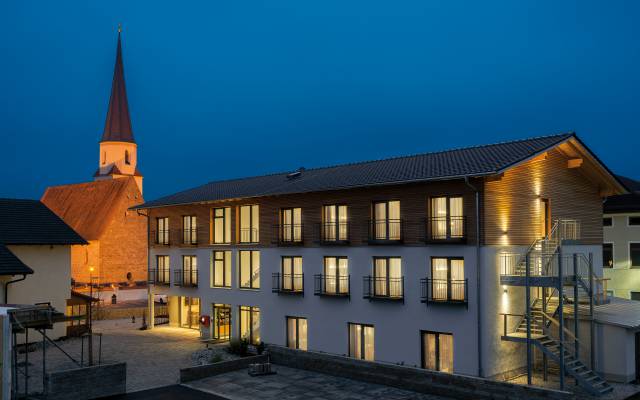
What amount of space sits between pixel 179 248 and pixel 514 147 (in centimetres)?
2183

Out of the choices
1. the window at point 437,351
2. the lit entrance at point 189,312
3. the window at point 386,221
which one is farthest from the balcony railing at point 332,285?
the lit entrance at point 189,312

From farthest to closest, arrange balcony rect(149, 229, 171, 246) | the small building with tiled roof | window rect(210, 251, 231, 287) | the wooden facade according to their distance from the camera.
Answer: the small building with tiled roof → balcony rect(149, 229, 171, 246) → window rect(210, 251, 231, 287) → the wooden facade

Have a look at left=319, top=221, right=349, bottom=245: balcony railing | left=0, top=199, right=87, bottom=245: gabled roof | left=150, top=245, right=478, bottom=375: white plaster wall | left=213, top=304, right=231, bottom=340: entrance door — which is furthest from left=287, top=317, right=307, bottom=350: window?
left=0, top=199, right=87, bottom=245: gabled roof

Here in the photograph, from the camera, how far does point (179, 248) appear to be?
3844 cm

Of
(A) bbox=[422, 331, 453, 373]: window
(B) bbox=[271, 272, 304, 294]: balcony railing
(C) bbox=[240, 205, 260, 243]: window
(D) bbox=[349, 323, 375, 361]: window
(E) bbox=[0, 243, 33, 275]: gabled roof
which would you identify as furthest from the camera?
(C) bbox=[240, 205, 260, 243]: window

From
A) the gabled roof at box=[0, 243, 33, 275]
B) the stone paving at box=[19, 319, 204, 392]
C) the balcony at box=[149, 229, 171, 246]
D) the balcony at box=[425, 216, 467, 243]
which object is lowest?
the stone paving at box=[19, 319, 204, 392]

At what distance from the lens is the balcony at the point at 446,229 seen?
23.9 metres

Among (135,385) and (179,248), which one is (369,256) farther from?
(179,248)

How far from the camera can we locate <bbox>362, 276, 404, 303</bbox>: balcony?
84.4 ft

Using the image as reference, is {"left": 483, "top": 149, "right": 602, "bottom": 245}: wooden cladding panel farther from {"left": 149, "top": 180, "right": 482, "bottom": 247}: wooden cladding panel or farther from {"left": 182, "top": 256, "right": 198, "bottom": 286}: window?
{"left": 182, "top": 256, "right": 198, "bottom": 286}: window

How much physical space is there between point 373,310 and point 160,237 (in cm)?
1937

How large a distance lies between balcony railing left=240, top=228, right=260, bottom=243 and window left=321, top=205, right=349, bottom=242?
540cm

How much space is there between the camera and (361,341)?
89.2 ft

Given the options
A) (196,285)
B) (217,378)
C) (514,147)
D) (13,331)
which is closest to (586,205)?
(514,147)
